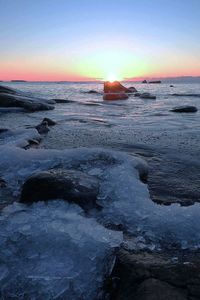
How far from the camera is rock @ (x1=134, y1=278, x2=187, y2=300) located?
2.70 m

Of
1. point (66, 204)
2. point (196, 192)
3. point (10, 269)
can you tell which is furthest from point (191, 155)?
point (10, 269)

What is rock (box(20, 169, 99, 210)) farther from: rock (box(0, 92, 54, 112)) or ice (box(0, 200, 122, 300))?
rock (box(0, 92, 54, 112))

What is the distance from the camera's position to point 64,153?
6.68m

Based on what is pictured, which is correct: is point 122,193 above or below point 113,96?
above

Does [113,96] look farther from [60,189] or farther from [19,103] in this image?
[60,189]

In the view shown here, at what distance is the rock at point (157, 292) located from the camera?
8.85 feet

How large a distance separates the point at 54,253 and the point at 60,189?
50.7 inches

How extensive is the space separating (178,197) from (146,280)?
2.18m

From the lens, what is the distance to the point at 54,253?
3.25 metres

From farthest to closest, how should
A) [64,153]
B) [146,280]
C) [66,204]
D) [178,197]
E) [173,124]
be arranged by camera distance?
[173,124], [64,153], [178,197], [66,204], [146,280]

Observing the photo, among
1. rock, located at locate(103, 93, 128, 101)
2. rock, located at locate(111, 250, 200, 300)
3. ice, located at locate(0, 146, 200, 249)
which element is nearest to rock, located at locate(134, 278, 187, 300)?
rock, located at locate(111, 250, 200, 300)

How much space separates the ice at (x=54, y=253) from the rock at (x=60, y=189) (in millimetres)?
187

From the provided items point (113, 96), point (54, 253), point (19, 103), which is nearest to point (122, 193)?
point (54, 253)

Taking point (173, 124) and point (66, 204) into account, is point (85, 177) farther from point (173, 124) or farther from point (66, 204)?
point (173, 124)
